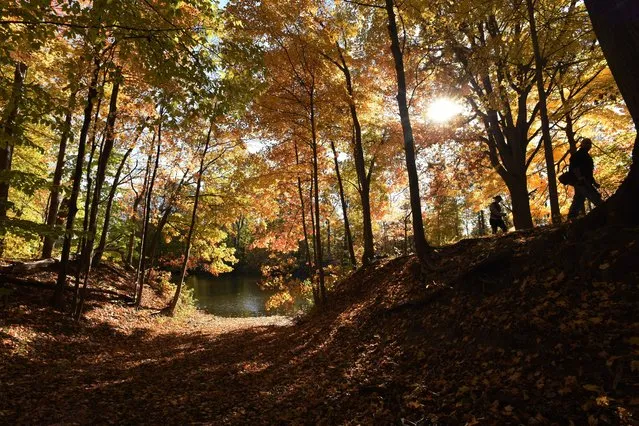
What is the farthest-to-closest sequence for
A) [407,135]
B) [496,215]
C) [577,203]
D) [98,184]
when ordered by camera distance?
1. [496,215]
2. [98,184]
3. [407,135]
4. [577,203]

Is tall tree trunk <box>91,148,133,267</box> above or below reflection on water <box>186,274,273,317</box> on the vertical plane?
above

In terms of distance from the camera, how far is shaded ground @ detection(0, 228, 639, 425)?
390 cm

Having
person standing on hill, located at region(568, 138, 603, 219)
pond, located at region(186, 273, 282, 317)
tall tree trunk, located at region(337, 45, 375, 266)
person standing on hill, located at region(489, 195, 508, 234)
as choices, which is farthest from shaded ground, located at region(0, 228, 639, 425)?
pond, located at region(186, 273, 282, 317)

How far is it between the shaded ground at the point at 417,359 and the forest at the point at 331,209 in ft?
0.12

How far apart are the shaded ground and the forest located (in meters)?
0.04

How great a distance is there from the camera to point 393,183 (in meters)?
20.3

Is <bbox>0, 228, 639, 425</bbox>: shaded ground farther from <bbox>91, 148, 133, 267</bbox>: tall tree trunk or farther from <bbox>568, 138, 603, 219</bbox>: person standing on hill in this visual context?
<bbox>91, 148, 133, 267</bbox>: tall tree trunk

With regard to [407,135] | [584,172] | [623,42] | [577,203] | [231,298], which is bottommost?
[231,298]

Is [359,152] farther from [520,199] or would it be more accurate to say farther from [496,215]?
[520,199]

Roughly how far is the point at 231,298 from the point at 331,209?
2170cm

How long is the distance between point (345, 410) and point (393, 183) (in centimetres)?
1616

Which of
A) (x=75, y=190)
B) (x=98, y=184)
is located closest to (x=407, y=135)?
(x=75, y=190)

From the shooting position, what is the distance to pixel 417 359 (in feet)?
19.1

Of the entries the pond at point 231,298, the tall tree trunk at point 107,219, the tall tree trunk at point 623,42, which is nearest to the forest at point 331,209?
the tall tree trunk at point 623,42
